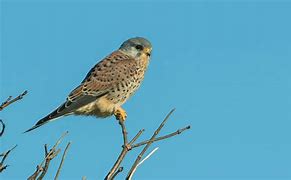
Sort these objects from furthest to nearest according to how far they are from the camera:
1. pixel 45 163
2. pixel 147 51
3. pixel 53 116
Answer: pixel 147 51 < pixel 53 116 < pixel 45 163

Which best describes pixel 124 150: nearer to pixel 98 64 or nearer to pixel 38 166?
pixel 38 166

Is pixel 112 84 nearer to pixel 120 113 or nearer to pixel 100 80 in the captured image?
pixel 100 80

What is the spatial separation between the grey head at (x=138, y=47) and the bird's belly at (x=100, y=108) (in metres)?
0.69

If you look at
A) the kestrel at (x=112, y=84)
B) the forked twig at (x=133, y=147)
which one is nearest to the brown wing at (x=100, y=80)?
the kestrel at (x=112, y=84)

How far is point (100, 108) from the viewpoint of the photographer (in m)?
4.84

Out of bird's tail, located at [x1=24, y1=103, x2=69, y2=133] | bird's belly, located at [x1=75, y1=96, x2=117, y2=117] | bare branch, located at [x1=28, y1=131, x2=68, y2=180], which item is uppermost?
bird's belly, located at [x1=75, y1=96, x2=117, y2=117]

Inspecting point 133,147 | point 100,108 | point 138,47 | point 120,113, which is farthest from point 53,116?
point 133,147

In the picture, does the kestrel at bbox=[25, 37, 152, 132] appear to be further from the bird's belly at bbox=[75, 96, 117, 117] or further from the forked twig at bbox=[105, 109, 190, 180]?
the forked twig at bbox=[105, 109, 190, 180]

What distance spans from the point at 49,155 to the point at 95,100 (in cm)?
257

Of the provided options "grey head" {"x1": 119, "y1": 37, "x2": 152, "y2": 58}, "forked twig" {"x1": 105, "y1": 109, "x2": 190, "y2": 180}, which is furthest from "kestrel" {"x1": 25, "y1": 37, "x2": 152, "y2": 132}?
"forked twig" {"x1": 105, "y1": 109, "x2": 190, "y2": 180}

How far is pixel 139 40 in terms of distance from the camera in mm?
5273

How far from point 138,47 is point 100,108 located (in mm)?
840

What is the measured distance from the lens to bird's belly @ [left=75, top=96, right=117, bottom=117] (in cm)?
484

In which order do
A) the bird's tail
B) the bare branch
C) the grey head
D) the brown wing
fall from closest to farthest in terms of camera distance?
the bare branch
the bird's tail
the brown wing
the grey head
